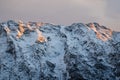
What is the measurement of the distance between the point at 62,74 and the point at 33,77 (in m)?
14.4

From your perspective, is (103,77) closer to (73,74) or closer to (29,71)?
(73,74)

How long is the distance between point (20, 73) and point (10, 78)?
6.18m

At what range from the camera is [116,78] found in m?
199

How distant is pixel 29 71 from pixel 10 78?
10285 mm

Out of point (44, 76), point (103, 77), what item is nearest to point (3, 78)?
point (44, 76)

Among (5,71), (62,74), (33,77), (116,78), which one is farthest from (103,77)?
(5,71)

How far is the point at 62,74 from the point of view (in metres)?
200

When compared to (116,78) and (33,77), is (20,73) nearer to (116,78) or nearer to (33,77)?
(33,77)

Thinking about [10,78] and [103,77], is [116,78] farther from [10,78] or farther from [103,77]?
[10,78]

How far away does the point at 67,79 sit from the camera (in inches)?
7712

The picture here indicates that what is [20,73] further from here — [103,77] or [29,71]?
[103,77]

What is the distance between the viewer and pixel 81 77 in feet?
645

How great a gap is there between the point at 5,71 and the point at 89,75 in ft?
136

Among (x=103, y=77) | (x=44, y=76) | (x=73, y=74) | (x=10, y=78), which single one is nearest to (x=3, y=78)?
(x=10, y=78)
